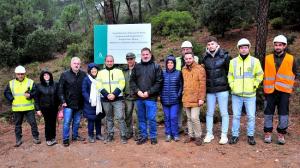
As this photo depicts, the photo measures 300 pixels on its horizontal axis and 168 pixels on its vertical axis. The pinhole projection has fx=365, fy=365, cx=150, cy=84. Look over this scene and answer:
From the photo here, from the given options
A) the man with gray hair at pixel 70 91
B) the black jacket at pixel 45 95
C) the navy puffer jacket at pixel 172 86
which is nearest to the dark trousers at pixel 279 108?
the navy puffer jacket at pixel 172 86

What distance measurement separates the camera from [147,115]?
739cm

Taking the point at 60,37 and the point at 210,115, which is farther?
the point at 60,37

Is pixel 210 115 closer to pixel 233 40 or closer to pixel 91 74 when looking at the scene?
pixel 91 74

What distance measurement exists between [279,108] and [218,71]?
53.9 inches

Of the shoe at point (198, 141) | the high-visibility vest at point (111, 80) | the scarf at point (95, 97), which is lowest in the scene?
the shoe at point (198, 141)

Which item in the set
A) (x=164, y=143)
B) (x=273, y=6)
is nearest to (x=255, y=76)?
(x=164, y=143)

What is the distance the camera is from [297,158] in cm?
630

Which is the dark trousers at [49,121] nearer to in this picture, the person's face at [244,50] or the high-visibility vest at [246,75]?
the high-visibility vest at [246,75]

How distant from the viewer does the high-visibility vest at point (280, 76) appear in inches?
265

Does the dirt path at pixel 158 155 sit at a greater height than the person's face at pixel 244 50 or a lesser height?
lesser

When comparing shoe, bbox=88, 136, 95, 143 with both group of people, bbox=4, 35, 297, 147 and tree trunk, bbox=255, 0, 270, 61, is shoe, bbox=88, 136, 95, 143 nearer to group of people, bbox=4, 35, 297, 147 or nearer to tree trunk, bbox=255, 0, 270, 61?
group of people, bbox=4, 35, 297, 147

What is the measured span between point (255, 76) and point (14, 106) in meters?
4.92

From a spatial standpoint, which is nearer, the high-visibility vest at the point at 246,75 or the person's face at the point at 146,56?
the high-visibility vest at the point at 246,75

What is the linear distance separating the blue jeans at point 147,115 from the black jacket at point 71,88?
1.26 meters
